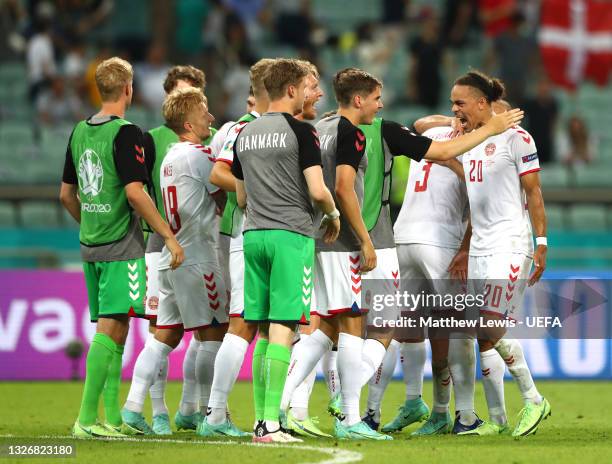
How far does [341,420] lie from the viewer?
8.75 meters

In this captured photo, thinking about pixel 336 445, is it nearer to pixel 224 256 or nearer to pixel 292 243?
pixel 292 243

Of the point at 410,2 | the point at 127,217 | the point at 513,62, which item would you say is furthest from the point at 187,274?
the point at 410,2

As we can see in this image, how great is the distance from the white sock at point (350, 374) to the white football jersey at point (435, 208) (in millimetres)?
1266

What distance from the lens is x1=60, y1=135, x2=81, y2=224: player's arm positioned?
30.3ft

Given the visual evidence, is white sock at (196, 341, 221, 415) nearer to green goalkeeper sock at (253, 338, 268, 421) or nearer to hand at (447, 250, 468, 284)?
green goalkeeper sock at (253, 338, 268, 421)

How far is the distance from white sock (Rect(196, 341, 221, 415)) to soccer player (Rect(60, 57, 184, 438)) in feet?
1.89

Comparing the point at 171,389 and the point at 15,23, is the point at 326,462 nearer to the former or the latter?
the point at 171,389

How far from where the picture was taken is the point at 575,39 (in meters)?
21.9

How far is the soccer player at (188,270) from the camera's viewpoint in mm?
9211

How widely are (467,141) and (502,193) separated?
0.73 metres

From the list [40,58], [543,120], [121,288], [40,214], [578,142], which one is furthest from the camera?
[40,58]

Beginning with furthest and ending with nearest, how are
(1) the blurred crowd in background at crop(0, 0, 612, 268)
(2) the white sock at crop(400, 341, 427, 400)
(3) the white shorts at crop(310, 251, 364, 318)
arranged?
(1) the blurred crowd in background at crop(0, 0, 612, 268) → (2) the white sock at crop(400, 341, 427, 400) → (3) the white shorts at crop(310, 251, 364, 318)

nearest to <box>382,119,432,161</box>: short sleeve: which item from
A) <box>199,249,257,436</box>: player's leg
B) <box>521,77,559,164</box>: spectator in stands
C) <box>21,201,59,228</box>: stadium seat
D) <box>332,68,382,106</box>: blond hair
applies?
<box>332,68,382,106</box>: blond hair

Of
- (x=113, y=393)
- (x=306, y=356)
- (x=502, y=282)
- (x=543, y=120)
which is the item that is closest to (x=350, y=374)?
(x=306, y=356)
